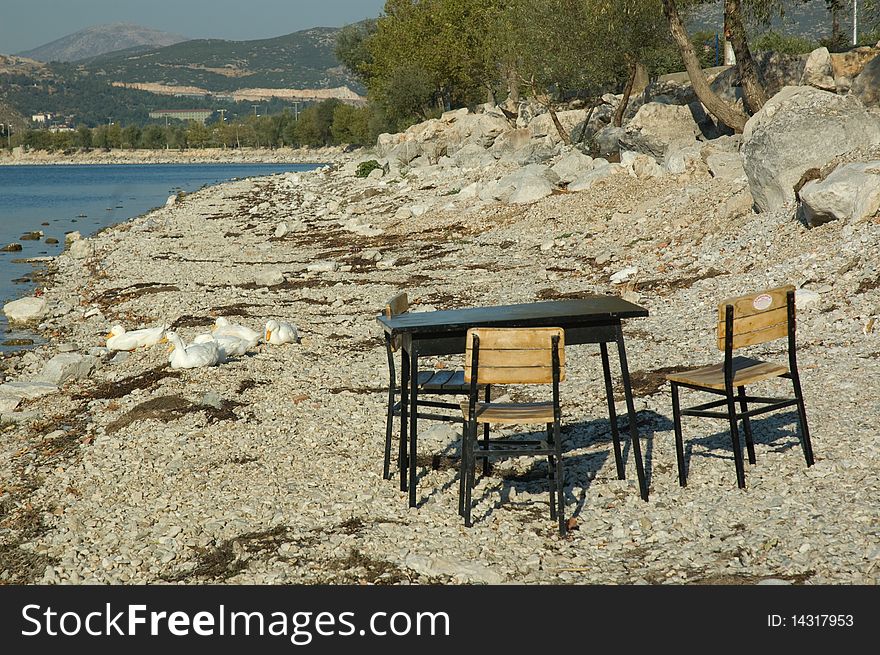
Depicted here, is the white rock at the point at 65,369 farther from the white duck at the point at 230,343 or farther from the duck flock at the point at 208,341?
the white duck at the point at 230,343

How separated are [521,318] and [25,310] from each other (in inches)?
593

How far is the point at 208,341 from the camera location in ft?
39.7

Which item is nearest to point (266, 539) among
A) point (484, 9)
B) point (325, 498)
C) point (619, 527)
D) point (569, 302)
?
point (325, 498)

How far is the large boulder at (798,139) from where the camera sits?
53.2 ft

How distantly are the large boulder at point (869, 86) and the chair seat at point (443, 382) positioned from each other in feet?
55.8

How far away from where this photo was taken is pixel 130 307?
18.3 m


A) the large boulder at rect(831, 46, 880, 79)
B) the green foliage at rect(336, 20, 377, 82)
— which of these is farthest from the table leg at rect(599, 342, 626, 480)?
the green foliage at rect(336, 20, 377, 82)

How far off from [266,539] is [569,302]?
9.34ft

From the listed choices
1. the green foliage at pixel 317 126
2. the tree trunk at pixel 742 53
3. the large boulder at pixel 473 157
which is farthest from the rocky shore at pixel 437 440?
the green foliage at pixel 317 126

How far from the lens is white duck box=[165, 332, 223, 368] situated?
1165cm

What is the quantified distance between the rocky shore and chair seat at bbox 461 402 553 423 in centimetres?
76

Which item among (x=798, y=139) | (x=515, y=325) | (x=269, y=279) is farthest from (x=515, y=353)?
(x=269, y=279)

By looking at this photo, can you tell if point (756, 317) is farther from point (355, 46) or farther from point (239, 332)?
point (355, 46)

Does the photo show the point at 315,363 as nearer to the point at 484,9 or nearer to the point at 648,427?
the point at 648,427
